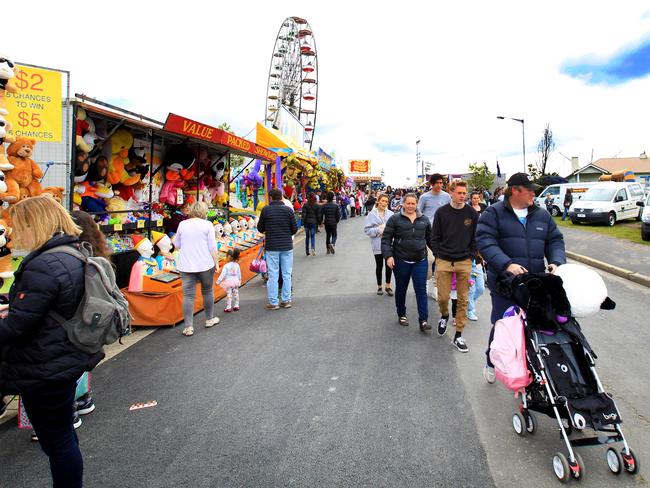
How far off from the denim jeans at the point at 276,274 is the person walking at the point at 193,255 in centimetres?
117

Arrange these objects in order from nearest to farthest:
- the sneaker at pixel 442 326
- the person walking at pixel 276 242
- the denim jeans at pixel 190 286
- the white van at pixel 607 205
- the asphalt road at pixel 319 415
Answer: the asphalt road at pixel 319 415
the sneaker at pixel 442 326
the denim jeans at pixel 190 286
the person walking at pixel 276 242
the white van at pixel 607 205

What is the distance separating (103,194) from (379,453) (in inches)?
222

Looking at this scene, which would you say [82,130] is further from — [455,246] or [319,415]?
[455,246]

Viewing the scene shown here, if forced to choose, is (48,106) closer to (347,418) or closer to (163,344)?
(163,344)

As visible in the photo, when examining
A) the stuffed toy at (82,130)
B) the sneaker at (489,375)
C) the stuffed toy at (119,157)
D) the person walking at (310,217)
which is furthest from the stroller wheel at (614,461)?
the person walking at (310,217)

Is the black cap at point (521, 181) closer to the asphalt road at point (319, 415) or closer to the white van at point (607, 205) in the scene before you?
the asphalt road at point (319, 415)

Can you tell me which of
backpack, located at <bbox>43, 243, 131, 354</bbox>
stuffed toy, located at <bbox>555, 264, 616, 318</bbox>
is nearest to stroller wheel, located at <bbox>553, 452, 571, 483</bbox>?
stuffed toy, located at <bbox>555, 264, 616, 318</bbox>

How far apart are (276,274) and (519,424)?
4263mm

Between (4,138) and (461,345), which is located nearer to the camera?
(4,138)

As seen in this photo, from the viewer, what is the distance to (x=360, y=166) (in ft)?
187

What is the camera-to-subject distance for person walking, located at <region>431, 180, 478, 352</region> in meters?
4.82

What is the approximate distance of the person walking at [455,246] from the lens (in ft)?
15.8

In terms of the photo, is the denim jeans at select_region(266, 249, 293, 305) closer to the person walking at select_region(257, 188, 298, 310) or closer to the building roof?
the person walking at select_region(257, 188, 298, 310)

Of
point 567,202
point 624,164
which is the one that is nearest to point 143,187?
point 567,202
